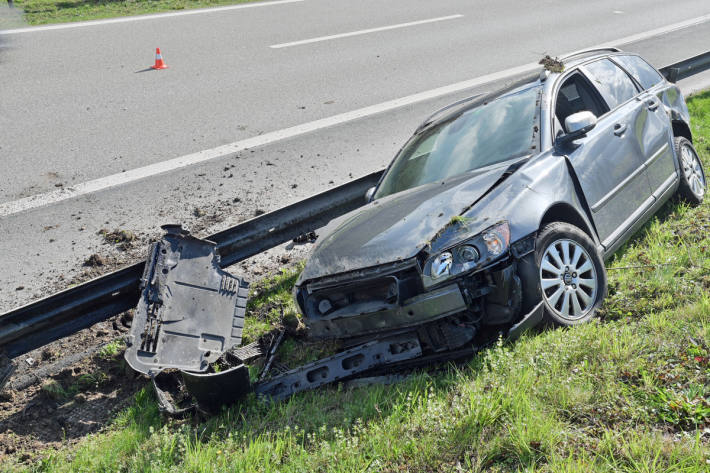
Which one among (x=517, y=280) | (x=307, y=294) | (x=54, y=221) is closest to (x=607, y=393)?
(x=517, y=280)

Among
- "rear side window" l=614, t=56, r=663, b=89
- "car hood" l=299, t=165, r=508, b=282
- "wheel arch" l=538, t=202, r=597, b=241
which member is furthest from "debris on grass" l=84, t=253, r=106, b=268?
"rear side window" l=614, t=56, r=663, b=89

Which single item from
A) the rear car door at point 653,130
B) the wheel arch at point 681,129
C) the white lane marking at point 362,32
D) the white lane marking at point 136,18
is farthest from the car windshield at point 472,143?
the white lane marking at point 136,18

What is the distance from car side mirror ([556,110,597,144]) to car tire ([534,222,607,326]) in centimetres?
76

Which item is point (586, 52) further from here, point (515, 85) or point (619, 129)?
point (619, 129)

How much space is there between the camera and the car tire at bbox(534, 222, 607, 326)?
4.12 meters

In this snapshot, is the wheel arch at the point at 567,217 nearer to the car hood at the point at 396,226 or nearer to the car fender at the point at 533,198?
the car fender at the point at 533,198

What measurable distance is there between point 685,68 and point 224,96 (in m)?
6.33

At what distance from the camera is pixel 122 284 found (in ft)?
15.0

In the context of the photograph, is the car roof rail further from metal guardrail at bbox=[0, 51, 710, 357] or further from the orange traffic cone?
the orange traffic cone

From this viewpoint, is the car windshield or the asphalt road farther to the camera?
the asphalt road

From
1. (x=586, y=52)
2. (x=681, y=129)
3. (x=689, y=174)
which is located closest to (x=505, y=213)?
(x=586, y=52)

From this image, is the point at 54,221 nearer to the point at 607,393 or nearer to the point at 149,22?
the point at 607,393

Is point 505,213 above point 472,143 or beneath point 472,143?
beneath

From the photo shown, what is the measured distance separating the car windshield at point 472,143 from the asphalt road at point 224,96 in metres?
1.69
